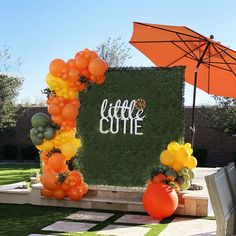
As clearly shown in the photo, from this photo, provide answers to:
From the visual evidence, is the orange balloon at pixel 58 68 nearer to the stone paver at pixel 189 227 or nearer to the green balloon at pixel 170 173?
the green balloon at pixel 170 173

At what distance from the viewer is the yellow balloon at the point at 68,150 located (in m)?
8.69

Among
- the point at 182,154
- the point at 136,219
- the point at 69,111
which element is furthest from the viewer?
the point at 69,111

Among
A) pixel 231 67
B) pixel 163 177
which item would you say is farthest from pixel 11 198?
pixel 231 67

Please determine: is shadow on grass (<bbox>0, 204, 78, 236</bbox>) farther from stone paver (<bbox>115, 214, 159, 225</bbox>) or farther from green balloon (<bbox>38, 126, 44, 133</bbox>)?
green balloon (<bbox>38, 126, 44, 133</bbox>)

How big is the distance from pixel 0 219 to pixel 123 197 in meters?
2.40

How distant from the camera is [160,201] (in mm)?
7387

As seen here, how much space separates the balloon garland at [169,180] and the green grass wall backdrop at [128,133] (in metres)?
0.41

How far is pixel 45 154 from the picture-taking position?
348 inches

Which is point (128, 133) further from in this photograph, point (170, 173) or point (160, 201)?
point (160, 201)

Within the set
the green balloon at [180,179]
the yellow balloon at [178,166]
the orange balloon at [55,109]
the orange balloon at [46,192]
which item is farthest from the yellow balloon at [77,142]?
the green balloon at [180,179]

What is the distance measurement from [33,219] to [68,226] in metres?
0.85

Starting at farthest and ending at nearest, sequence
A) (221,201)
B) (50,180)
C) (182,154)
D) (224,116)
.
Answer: (224,116)
(50,180)
(182,154)
(221,201)

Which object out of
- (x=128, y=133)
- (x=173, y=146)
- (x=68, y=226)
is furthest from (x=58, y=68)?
(x=68, y=226)

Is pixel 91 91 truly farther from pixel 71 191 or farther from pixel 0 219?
pixel 0 219
